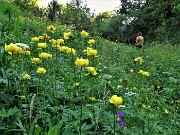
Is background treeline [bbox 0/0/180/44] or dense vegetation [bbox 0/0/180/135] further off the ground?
background treeline [bbox 0/0/180/44]

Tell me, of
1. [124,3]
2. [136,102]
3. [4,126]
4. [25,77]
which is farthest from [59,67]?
[124,3]

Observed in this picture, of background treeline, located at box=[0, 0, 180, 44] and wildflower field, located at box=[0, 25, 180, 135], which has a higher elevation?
background treeline, located at box=[0, 0, 180, 44]

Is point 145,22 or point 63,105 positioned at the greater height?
point 145,22

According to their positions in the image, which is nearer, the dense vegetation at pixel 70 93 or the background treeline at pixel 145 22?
the dense vegetation at pixel 70 93

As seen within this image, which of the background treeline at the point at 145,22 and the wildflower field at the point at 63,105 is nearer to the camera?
the wildflower field at the point at 63,105

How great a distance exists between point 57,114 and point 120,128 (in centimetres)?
32

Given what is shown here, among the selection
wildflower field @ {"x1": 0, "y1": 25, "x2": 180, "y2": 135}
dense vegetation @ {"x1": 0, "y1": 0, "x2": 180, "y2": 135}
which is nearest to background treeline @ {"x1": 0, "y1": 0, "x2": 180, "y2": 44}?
dense vegetation @ {"x1": 0, "y1": 0, "x2": 180, "y2": 135}

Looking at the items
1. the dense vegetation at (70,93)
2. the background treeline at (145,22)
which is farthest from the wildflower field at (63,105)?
the background treeline at (145,22)

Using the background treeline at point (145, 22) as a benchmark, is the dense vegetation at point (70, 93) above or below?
below

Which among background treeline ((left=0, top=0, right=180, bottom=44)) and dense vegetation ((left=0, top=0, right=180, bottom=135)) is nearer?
dense vegetation ((left=0, top=0, right=180, bottom=135))

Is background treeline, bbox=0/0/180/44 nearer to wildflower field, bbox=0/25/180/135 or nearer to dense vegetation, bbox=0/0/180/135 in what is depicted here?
dense vegetation, bbox=0/0/180/135

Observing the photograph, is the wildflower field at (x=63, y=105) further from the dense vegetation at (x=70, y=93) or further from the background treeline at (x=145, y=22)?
the background treeline at (x=145, y=22)

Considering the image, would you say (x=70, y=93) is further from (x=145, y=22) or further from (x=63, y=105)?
(x=145, y=22)

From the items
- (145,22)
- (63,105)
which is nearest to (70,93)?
(63,105)
